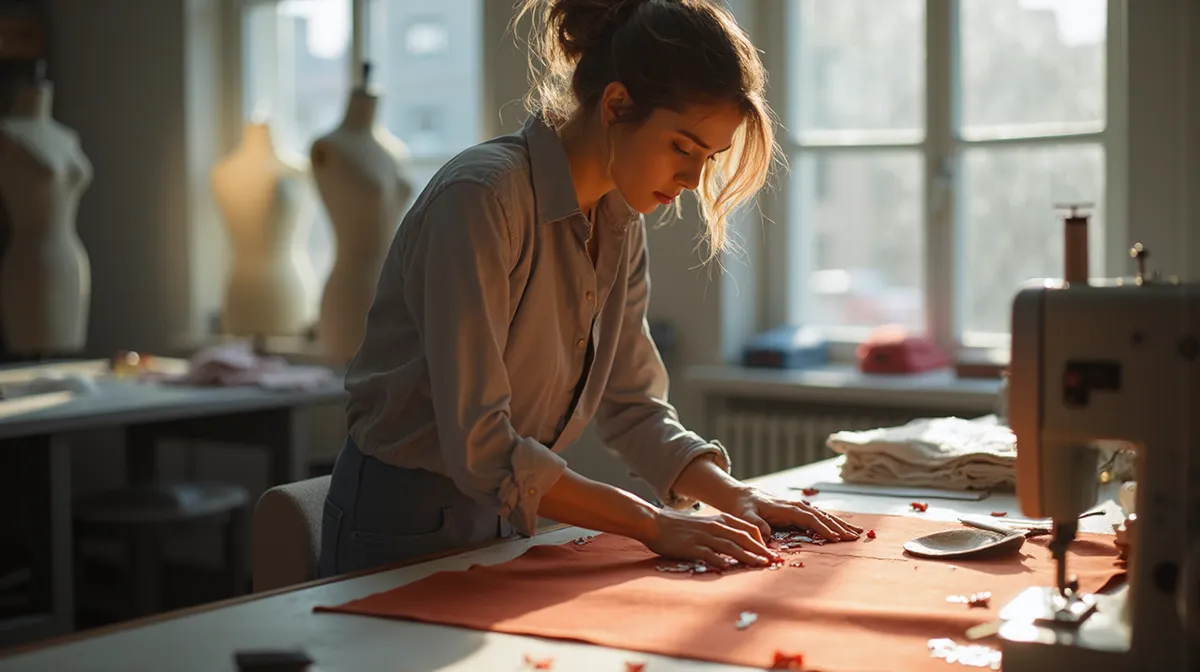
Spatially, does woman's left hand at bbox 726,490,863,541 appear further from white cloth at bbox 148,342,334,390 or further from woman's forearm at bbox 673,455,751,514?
white cloth at bbox 148,342,334,390

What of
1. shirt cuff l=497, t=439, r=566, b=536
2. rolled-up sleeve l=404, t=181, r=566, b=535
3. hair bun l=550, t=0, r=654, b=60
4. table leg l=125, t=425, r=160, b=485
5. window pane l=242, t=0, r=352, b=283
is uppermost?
window pane l=242, t=0, r=352, b=283

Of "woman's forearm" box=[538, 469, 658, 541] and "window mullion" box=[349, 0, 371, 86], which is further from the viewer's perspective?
"window mullion" box=[349, 0, 371, 86]

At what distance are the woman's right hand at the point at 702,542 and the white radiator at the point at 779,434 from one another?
2099 mm

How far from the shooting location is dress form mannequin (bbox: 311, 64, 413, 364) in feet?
13.3

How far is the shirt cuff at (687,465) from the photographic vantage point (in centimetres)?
181

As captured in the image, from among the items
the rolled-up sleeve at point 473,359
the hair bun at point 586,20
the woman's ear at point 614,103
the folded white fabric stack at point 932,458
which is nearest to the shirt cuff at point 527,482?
the rolled-up sleeve at point 473,359

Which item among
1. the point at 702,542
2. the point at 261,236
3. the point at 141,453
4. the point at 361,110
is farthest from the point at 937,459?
the point at 261,236

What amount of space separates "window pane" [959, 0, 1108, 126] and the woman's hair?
2067 millimetres

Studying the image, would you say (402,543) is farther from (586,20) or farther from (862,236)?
(862,236)

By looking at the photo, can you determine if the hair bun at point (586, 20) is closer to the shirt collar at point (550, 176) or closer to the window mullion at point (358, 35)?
the shirt collar at point (550, 176)

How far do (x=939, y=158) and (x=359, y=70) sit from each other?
2215mm

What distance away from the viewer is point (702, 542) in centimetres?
151

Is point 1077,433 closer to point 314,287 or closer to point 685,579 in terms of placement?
point 685,579

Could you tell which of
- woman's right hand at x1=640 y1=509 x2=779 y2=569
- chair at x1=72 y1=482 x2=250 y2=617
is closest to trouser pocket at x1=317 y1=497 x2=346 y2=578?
woman's right hand at x1=640 y1=509 x2=779 y2=569
